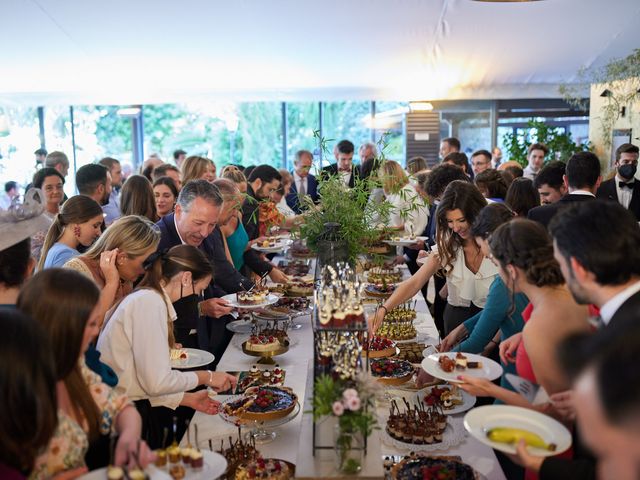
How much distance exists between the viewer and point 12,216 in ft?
10.1

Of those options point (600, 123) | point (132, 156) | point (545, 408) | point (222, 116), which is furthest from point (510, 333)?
point (132, 156)

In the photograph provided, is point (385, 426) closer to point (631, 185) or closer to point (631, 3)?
point (631, 185)

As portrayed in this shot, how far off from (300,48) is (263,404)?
8023mm

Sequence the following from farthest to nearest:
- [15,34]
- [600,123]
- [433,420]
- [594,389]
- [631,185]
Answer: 1. [600,123]
2. [15,34]
3. [631,185]
4. [433,420]
5. [594,389]

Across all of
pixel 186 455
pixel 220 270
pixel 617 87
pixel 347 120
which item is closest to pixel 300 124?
pixel 347 120

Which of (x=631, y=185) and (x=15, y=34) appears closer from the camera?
(x=631, y=185)

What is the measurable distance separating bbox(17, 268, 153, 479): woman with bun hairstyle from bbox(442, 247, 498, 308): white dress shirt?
85.2 inches

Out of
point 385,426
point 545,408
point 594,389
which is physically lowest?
point 385,426

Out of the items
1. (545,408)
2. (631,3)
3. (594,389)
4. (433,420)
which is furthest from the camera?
(631,3)

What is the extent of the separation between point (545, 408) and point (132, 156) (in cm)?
1301

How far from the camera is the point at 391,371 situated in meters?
3.17

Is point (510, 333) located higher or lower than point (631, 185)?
lower

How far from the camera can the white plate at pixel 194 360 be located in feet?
9.82

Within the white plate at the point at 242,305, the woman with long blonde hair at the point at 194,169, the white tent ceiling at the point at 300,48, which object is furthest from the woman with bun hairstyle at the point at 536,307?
the white tent ceiling at the point at 300,48
